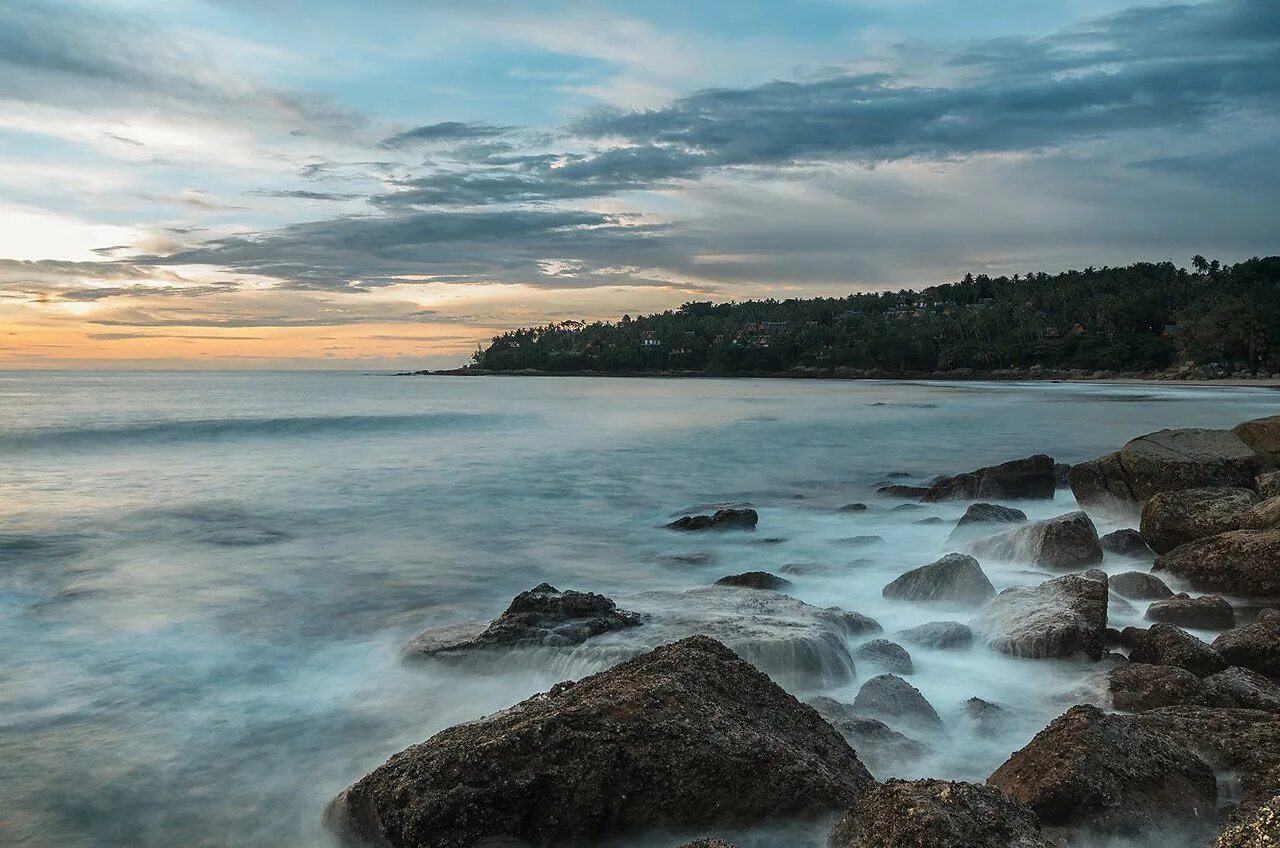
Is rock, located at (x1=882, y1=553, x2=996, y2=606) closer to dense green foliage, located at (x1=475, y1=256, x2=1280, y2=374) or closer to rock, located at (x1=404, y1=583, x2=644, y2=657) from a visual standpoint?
rock, located at (x1=404, y1=583, x2=644, y2=657)

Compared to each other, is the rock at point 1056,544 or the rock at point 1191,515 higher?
the rock at point 1191,515

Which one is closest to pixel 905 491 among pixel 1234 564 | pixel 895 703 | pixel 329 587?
pixel 1234 564

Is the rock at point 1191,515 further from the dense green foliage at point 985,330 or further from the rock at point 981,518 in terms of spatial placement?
the dense green foliage at point 985,330

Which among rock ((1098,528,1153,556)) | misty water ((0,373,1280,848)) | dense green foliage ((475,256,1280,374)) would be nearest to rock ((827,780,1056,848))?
misty water ((0,373,1280,848))

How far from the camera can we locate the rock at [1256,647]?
536cm

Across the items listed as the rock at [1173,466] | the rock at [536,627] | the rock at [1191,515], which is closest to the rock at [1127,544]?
the rock at [1191,515]

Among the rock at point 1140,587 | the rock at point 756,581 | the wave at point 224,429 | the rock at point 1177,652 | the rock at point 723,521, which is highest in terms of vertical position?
the rock at point 1177,652

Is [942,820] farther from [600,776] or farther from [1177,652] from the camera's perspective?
[1177,652]

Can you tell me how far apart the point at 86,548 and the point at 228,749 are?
7.99 metres

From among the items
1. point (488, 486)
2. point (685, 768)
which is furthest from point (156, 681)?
point (488, 486)

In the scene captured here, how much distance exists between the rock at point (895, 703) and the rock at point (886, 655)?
0.65 meters

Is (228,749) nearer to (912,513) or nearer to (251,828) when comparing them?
(251,828)

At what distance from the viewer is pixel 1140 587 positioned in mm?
7617

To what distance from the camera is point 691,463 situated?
2158 cm
